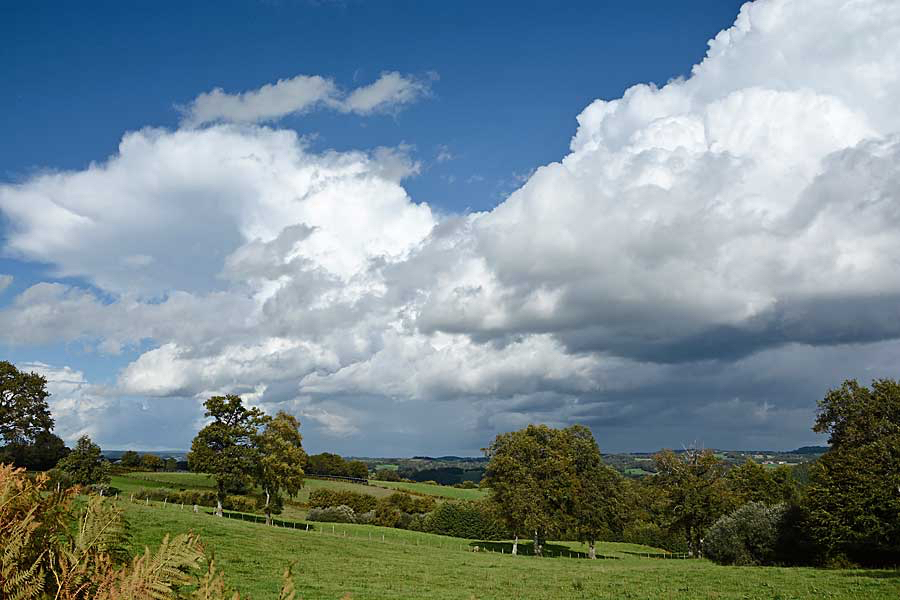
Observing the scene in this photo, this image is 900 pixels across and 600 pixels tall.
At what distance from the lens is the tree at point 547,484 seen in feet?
211

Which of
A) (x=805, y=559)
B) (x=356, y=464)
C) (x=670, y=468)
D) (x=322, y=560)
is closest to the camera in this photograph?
(x=322, y=560)

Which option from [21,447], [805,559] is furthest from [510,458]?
[21,447]

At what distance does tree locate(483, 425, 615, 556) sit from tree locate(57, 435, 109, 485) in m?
39.2

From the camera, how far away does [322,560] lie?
37.6 m

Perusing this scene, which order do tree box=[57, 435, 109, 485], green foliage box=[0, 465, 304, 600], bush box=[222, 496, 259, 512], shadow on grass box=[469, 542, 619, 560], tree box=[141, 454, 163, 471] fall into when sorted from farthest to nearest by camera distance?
tree box=[141, 454, 163, 471] < bush box=[222, 496, 259, 512] < shadow on grass box=[469, 542, 619, 560] < tree box=[57, 435, 109, 485] < green foliage box=[0, 465, 304, 600]

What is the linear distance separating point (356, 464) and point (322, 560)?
97.9m

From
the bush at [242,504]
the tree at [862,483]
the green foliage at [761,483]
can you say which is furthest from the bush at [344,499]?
the tree at [862,483]

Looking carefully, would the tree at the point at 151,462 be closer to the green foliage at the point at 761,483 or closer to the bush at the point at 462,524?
the bush at the point at 462,524

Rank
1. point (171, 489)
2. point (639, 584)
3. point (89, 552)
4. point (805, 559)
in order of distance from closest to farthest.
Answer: point (89, 552) < point (639, 584) < point (805, 559) < point (171, 489)

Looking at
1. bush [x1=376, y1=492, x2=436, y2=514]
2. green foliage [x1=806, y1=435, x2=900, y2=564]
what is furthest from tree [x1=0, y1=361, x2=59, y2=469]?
green foliage [x1=806, y1=435, x2=900, y2=564]

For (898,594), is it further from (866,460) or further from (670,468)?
(670,468)

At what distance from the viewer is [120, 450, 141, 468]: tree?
104 meters

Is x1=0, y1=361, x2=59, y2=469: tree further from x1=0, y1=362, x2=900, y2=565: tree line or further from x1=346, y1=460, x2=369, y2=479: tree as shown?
x1=346, y1=460, x2=369, y2=479: tree

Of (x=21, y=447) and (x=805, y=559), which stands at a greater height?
(x=21, y=447)
